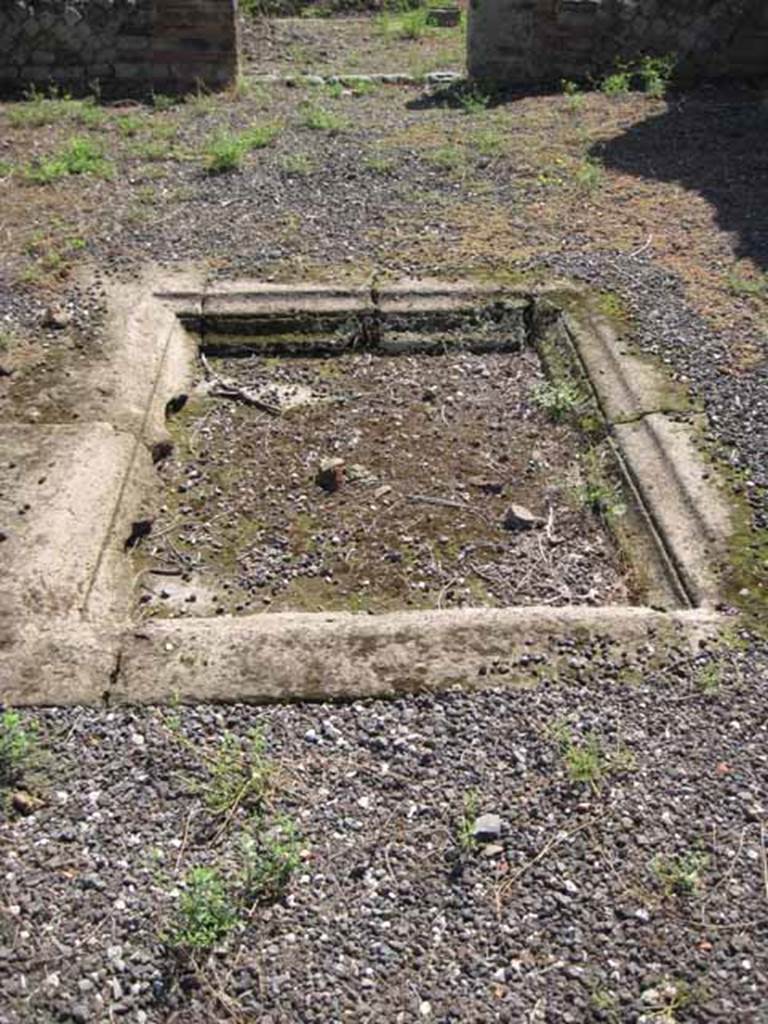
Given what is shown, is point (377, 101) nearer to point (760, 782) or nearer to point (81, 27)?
point (81, 27)

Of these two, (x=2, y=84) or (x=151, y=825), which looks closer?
(x=151, y=825)

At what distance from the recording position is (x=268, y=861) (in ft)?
8.27

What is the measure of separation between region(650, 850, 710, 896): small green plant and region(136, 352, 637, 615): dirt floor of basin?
120 centimetres

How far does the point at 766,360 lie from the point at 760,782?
246cm

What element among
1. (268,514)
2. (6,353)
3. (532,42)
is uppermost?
(532,42)

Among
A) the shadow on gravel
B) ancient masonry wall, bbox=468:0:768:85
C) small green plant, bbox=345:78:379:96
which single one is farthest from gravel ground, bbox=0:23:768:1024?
small green plant, bbox=345:78:379:96

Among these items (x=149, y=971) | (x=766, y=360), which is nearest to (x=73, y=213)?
(x=766, y=360)

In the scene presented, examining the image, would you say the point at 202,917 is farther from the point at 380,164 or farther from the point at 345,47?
the point at 345,47

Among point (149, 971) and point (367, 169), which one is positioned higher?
point (367, 169)

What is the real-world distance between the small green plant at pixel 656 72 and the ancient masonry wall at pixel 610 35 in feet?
0.42

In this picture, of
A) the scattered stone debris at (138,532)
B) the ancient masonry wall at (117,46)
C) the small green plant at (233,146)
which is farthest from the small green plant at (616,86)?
the scattered stone debris at (138,532)

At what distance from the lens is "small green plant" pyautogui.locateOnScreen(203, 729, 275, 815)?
271 centimetres

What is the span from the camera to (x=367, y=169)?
696cm

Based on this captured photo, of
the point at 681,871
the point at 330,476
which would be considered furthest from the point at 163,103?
the point at 681,871
